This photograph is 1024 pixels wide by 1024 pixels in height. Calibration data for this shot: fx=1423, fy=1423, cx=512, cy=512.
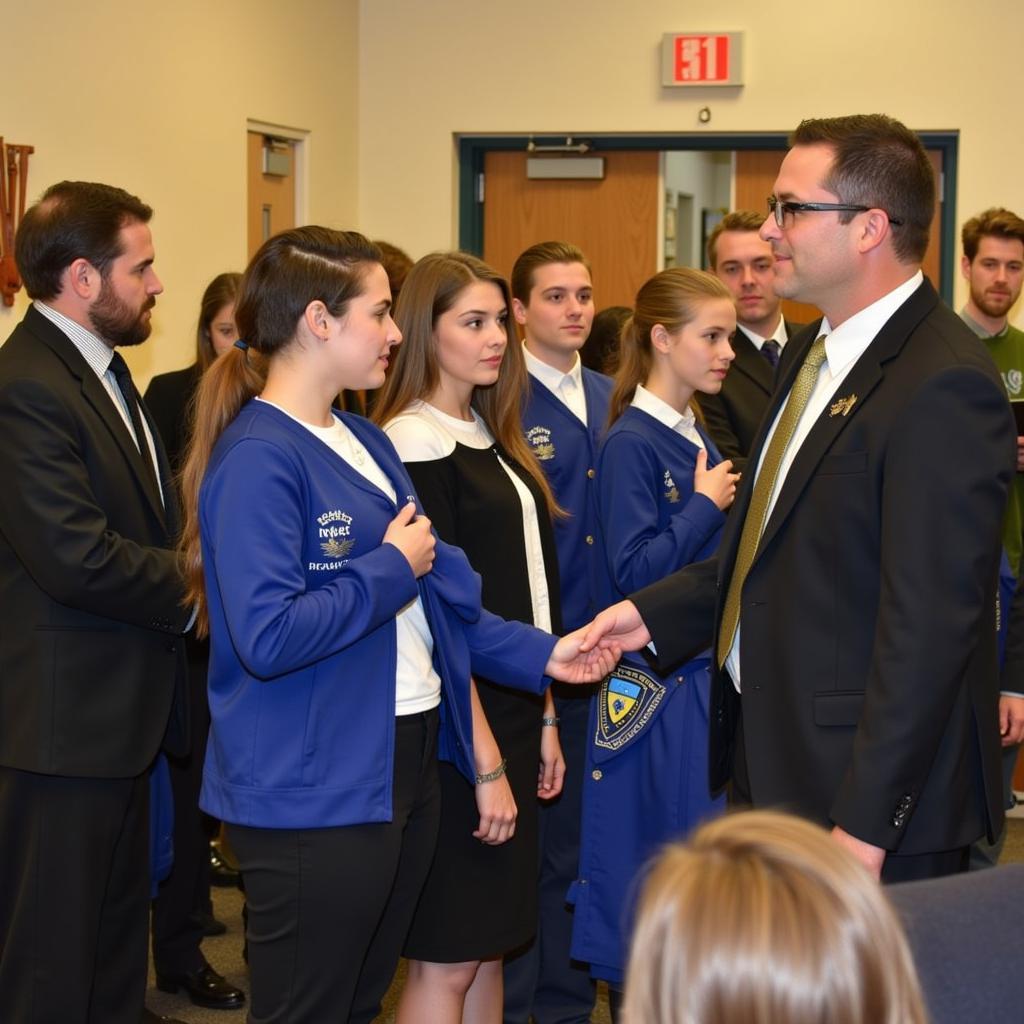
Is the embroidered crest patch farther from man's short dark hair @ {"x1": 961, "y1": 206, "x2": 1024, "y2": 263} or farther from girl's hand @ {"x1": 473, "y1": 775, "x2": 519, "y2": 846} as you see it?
man's short dark hair @ {"x1": 961, "y1": 206, "x2": 1024, "y2": 263}

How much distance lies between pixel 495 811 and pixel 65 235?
1.44m

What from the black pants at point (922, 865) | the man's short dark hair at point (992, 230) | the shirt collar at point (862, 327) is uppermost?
the man's short dark hair at point (992, 230)

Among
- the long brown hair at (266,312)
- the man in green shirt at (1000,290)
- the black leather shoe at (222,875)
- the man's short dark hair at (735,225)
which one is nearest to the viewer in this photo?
the long brown hair at (266,312)

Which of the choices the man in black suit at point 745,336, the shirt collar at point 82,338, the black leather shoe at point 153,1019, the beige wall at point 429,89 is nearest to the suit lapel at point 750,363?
the man in black suit at point 745,336

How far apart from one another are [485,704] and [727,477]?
0.75m

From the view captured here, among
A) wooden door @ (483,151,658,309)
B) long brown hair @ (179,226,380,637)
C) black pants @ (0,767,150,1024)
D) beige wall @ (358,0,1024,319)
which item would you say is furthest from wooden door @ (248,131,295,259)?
long brown hair @ (179,226,380,637)

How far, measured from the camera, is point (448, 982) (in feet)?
8.21

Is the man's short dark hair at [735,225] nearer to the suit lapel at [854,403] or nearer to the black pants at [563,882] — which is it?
the black pants at [563,882]

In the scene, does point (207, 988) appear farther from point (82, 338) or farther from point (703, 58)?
point (703, 58)

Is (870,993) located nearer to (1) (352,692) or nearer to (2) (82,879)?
(1) (352,692)

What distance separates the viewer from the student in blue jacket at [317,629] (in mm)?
2066

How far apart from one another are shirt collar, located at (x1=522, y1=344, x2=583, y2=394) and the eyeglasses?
1.37 meters

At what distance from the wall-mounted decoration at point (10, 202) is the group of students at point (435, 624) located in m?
1.84

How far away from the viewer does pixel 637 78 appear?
6.66m
